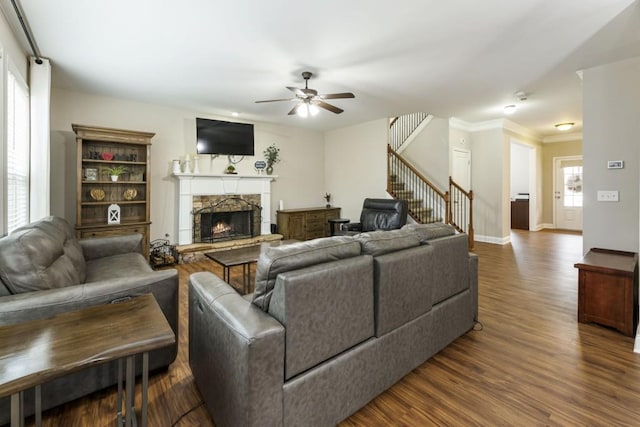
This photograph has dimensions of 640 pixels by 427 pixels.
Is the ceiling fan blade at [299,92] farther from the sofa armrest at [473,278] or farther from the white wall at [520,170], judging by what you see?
the white wall at [520,170]

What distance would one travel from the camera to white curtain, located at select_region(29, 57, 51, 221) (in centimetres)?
330

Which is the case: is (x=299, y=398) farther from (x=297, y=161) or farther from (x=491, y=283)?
(x=297, y=161)

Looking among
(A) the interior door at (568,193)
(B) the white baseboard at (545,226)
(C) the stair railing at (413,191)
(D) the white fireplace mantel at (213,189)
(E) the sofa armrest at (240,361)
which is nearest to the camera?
(E) the sofa armrest at (240,361)

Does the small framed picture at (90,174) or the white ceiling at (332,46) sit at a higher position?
the white ceiling at (332,46)

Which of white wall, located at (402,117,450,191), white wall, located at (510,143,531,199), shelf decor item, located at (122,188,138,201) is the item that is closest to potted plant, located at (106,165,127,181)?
Answer: shelf decor item, located at (122,188,138,201)


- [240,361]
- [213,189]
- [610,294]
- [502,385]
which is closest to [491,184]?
[610,294]

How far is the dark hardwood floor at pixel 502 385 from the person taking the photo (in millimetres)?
1620

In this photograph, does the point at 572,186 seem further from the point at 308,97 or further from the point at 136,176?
the point at 136,176

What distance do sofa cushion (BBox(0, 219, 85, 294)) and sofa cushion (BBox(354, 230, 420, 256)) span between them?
1814 mm

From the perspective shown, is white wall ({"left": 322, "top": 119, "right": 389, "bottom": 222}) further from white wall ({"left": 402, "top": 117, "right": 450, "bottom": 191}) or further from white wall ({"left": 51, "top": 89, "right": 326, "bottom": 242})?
white wall ({"left": 402, "top": 117, "right": 450, "bottom": 191})

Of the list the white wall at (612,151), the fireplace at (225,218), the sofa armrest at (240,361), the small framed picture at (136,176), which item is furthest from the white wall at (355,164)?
the sofa armrest at (240,361)

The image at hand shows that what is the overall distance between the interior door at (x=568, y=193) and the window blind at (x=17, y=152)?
36.5ft

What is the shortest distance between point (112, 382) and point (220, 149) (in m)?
4.42

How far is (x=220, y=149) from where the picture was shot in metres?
5.59
